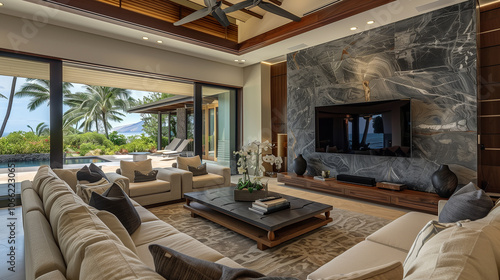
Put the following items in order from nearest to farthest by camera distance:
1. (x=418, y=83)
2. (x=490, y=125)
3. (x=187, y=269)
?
1. (x=187, y=269)
2. (x=490, y=125)
3. (x=418, y=83)

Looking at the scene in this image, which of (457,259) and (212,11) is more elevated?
(212,11)

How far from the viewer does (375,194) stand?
4152 mm

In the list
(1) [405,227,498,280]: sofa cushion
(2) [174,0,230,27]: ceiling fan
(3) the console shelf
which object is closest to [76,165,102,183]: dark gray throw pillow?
(2) [174,0,230,27]: ceiling fan

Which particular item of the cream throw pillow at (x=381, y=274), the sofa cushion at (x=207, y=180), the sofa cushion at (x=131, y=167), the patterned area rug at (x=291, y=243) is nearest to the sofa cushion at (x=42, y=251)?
the cream throw pillow at (x=381, y=274)

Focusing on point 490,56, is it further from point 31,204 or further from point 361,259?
point 31,204

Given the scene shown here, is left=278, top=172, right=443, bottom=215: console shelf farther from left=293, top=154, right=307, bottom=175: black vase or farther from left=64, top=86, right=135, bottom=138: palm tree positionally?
left=64, top=86, right=135, bottom=138: palm tree

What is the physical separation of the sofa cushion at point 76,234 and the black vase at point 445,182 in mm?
4136

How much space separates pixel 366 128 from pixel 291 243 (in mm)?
2825

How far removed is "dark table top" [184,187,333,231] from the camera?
249 centimetres

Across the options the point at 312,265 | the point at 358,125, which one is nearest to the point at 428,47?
the point at 358,125

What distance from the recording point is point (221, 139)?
7098 mm

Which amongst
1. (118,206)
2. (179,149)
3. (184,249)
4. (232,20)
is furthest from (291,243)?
(179,149)

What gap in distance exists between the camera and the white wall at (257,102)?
21.9 feet

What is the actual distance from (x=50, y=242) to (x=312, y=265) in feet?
6.25
